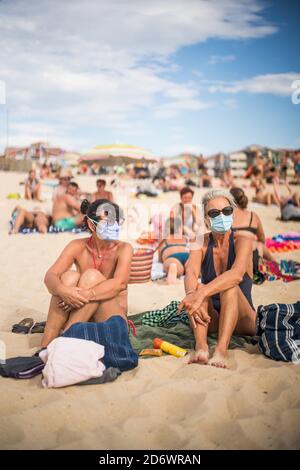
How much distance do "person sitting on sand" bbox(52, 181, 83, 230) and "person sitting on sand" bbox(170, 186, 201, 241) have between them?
3.22 m

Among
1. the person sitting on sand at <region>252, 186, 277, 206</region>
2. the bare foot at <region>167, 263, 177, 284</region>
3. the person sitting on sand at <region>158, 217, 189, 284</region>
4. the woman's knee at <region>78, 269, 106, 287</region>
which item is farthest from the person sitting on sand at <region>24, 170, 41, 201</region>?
the woman's knee at <region>78, 269, 106, 287</region>

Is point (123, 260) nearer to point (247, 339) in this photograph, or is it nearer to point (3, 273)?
point (247, 339)

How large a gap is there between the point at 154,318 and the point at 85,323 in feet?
3.49

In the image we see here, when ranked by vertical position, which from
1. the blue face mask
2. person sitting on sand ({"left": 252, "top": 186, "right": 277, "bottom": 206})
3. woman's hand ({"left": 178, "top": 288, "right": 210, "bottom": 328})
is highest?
person sitting on sand ({"left": 252, "top": 186, "right": 277, "bottom": 206})

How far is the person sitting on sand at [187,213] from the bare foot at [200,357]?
375cm

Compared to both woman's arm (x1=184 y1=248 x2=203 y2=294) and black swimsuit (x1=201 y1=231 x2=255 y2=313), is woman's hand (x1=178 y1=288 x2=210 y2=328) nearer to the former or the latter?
woman's arm (x1=184 y1=248 x2=203 y2=294)

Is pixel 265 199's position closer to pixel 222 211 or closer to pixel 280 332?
pixel 222 211

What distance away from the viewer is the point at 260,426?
95.9 inches

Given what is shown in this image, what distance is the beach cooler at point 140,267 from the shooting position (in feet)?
19.6

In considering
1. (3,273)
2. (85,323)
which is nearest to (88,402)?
(85,323)

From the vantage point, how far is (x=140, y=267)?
19.6 feet

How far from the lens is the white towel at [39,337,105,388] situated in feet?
9.36

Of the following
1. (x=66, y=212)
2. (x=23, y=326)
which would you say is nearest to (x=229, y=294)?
(x=23, y=326)
